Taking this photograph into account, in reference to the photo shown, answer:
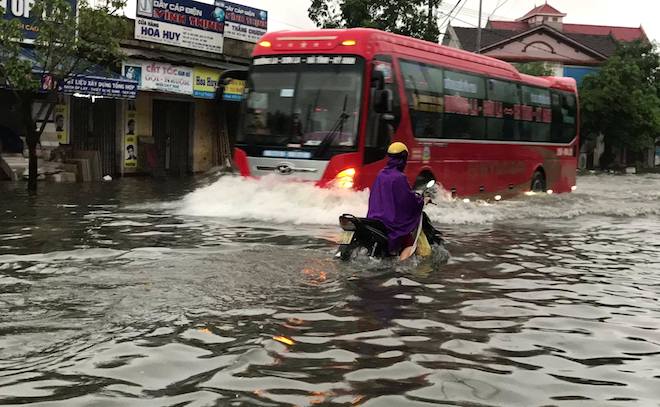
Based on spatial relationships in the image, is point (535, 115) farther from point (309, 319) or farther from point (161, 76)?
point (309, 319)

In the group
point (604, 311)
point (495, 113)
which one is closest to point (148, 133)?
point (495, 113)

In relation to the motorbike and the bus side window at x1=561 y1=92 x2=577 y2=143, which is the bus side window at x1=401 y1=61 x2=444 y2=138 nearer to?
the motorbike

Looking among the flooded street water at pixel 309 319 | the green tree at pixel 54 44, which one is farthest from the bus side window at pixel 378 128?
the green tree at pixel 54 44

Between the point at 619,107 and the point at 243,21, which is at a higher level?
the point at 243,21

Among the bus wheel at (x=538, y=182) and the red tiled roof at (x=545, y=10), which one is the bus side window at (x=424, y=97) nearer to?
the bus wheel at (x=538, y=182)

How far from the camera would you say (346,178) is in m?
12.1

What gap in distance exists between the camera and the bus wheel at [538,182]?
18.4 m

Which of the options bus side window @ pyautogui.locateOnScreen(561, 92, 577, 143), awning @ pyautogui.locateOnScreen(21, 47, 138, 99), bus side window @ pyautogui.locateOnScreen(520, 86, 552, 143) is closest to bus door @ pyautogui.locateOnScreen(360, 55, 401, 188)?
bus side window @ pyautogui.locateOnScreen(520, 86, 552, 143)

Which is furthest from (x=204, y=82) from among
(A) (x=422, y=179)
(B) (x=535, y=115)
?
(A) (x=422, y=179)

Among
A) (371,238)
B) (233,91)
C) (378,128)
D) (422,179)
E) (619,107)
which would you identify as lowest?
(371,238)

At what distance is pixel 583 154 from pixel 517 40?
1108cm

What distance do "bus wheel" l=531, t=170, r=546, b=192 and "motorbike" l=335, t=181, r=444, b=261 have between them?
10.6 metres

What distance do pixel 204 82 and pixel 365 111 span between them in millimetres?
13125

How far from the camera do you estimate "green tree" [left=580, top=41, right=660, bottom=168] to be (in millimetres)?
41031
